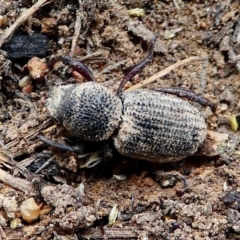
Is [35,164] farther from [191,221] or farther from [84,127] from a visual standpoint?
[191,221]

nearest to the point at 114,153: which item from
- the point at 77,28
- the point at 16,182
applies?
the point at 16,182

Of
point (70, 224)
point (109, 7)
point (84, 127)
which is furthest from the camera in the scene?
point (109, 7)

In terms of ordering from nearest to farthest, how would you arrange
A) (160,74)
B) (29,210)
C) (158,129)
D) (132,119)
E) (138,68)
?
1. (29,210)
2. (158,129)
3. (132,119)
4. (138,68)
5. (160,74)

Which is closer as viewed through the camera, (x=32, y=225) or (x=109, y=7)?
(x=32, y=225)

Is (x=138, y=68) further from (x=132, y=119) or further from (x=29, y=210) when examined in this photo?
(x=29, y=210)

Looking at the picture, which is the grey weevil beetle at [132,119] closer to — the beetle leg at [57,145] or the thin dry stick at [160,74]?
the beetle leg at [57,145]

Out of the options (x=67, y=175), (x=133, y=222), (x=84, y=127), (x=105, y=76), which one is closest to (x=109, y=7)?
(x=105, y=76)

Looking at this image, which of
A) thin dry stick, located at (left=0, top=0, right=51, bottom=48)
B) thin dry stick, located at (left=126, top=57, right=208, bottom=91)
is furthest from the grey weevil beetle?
thin dry stick, located at (left=0, top=0, right=51, bottom=48)
